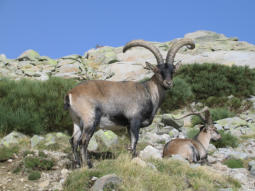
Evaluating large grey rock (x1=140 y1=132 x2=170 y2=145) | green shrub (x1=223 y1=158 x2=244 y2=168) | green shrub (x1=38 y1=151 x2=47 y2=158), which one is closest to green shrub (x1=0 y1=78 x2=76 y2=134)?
green shrub (x1=38 y1=151 x2=47 y2=158)

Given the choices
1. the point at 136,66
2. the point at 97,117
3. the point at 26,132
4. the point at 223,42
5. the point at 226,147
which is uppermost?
the point at 223,42

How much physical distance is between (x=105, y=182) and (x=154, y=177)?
92 centimetres

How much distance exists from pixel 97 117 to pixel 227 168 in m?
3.60

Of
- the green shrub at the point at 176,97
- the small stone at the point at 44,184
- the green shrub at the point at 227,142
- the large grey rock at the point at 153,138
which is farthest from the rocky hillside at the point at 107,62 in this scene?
the small stone at the point at 44,184

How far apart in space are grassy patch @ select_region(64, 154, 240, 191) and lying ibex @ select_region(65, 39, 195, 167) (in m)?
0.63

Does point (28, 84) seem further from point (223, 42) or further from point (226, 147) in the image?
point (223, 42)

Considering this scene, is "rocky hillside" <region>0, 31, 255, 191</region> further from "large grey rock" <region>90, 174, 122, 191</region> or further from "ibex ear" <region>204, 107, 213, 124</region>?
"ibex ear" <region>204, 107, 213, 124</region>

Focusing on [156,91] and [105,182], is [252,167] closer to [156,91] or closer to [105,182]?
[156,91]

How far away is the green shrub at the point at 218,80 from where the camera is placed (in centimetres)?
1692

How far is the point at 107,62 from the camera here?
3688 centimetres

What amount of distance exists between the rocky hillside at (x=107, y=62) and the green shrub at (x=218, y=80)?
1.35 metres

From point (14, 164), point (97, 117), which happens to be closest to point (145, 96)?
point (97, 117)

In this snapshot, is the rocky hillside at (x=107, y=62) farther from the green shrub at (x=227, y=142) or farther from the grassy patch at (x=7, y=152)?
Result: the grassy patch at (x=7, y=152)

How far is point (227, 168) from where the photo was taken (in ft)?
23.7
